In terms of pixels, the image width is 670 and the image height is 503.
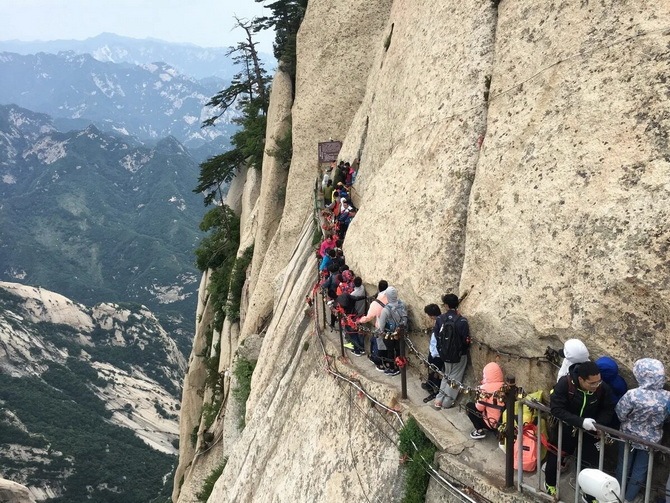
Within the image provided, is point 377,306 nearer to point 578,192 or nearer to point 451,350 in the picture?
point 451,350

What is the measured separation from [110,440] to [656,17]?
14637 cm

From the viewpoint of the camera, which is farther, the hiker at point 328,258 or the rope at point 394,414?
the hiker at point 328,258

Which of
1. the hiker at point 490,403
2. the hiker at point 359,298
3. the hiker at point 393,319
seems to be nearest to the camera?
the hiker at point 490,403

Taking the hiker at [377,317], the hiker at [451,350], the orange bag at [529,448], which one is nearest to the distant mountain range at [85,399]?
the hiker at [377,317]

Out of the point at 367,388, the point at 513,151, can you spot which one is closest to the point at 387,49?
the point at 513,151

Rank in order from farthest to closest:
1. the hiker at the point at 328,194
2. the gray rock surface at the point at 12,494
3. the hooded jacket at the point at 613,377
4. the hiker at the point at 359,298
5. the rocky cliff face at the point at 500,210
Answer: the gray rock surface at the point at 12,494 < the hiker at the point at 328,194 < the hiker at the point at 359,298 < the rocky cliff face at the point at 500,210 < the hooded jacket at the point at 613,377

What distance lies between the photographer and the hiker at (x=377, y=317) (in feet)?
37.8

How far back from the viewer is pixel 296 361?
605 inches

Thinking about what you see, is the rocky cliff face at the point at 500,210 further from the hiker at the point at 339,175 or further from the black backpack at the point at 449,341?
the hiker at the point at 339,175

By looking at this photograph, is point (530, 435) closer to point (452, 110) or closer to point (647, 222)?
point (647, 222)

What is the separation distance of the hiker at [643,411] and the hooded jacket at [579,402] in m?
0.15

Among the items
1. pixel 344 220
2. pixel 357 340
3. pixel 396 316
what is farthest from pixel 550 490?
pixel 344 220

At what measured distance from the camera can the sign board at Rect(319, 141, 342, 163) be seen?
976 inches

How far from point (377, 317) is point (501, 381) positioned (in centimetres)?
355
